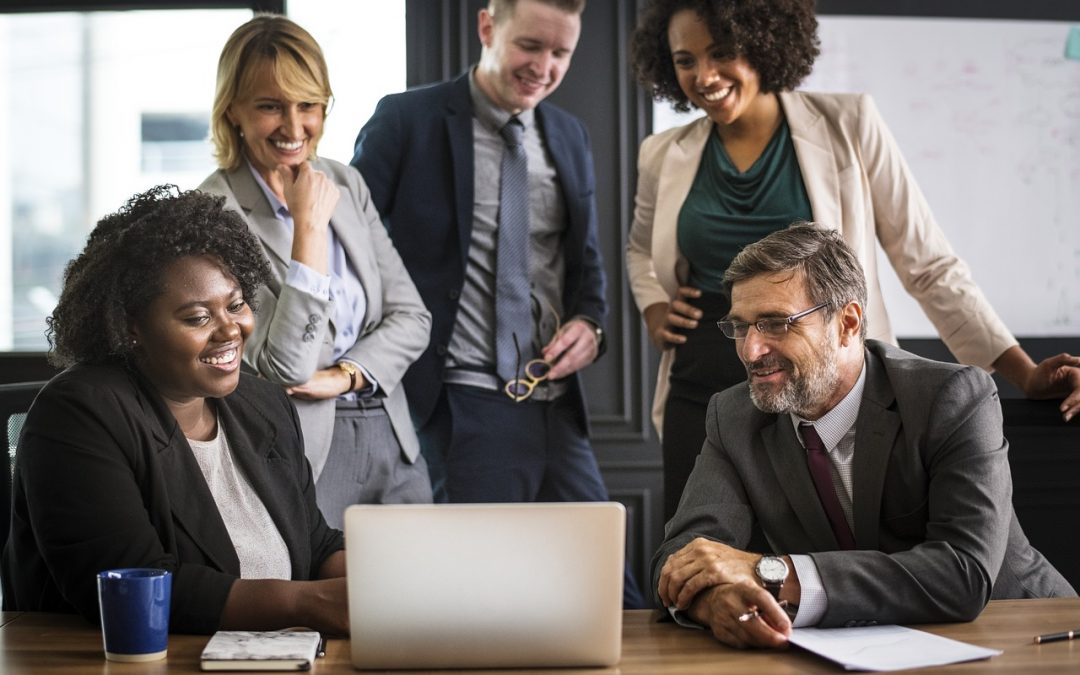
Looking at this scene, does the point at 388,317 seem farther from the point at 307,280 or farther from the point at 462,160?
the point at 462,160

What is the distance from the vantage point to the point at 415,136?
9.93 ft

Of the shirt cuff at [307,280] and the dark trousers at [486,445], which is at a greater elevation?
the shirt cuff at [307,280]

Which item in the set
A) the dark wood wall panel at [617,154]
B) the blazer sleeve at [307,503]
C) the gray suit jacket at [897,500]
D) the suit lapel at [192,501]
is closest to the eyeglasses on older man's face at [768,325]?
the gray suit jacket at [897,500]

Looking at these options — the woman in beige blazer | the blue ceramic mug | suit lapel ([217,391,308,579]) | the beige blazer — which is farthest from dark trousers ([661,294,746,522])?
the blue ceramic mug

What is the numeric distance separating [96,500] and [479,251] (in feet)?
4.93

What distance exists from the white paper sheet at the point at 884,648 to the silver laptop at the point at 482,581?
11.9 inches

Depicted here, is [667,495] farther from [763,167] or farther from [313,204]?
[313,204]

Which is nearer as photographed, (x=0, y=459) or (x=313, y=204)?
(x=0, y=459)

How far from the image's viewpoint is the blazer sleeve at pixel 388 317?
8.82ft

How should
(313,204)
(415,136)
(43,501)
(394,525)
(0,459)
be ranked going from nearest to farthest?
(394,525) → (43,501) → (0,459) → (313,204) → (415,136)

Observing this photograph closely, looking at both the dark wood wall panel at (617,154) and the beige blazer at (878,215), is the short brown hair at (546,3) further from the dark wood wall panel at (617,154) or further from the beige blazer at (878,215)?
the dark wood wall panel at (617,154)

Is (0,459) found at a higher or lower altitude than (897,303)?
lower

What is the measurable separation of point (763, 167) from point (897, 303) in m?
1.48

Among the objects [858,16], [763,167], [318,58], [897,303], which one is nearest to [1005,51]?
[858,16]
